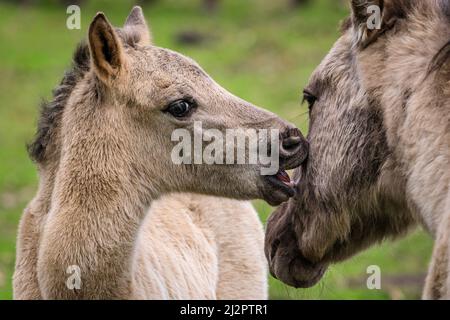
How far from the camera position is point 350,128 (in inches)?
164

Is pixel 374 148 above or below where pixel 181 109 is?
below

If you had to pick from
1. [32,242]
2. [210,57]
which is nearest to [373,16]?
[32,242]

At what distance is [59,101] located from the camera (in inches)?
202

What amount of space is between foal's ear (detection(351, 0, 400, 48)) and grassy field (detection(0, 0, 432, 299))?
6.04m

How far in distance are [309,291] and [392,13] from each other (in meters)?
2.66

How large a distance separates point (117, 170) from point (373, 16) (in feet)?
5.33

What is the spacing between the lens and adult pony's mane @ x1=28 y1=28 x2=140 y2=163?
16.7 feet

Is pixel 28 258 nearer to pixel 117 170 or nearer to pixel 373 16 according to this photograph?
pixel 117 170

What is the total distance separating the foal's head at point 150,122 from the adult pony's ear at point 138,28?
0.33m

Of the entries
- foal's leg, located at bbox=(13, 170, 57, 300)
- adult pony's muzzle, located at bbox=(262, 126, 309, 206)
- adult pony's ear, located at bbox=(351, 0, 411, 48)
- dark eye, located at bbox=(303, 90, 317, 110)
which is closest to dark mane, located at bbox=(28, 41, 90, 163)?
foal's leg, located at bbox=(13, 170, 57, 300)

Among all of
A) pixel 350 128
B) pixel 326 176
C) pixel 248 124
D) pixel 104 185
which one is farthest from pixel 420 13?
pixel 104 185

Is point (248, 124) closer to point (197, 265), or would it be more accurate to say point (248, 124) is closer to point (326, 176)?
point (326, 176)

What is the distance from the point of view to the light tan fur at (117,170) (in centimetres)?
469

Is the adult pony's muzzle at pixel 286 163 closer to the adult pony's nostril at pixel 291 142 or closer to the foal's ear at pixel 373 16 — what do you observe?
the adult pony's nostril at pixel 291 142
